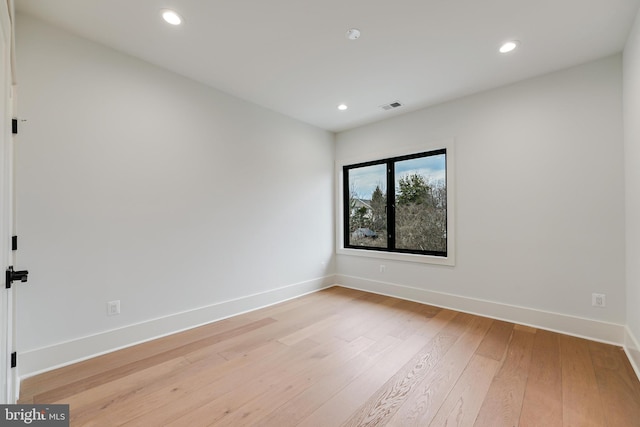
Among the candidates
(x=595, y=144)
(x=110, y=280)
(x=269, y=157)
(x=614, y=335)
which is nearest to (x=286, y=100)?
(x=269, y=157)

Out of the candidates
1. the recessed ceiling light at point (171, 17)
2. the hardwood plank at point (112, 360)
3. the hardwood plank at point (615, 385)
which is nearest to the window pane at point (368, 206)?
the hardwood plank at point (112, 360)

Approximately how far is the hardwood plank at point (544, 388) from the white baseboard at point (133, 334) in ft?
9.33

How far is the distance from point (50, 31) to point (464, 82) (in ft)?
12.8

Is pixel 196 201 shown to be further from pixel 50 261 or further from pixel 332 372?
pixel 332 372

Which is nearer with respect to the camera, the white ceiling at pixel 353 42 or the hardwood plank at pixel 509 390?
the hardwood plank at pixel 509 390

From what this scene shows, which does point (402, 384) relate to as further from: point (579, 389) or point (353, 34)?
point (353, 34)

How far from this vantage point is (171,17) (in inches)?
84.4

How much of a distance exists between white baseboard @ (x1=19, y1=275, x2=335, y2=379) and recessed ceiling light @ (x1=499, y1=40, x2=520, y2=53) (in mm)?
3678

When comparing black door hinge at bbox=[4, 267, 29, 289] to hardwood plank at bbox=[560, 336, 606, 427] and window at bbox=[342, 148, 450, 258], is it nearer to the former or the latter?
hardwood plank at bbox=[560, 336, 606, 427]

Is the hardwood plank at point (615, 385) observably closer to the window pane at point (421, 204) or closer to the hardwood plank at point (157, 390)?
the window pane at point (421, 204)

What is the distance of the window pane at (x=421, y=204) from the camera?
3.83 meters

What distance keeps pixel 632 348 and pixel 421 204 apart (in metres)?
2.41

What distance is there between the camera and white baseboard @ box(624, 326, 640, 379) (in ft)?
6.97

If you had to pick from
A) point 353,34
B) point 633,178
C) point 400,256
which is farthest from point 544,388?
point 353,34
